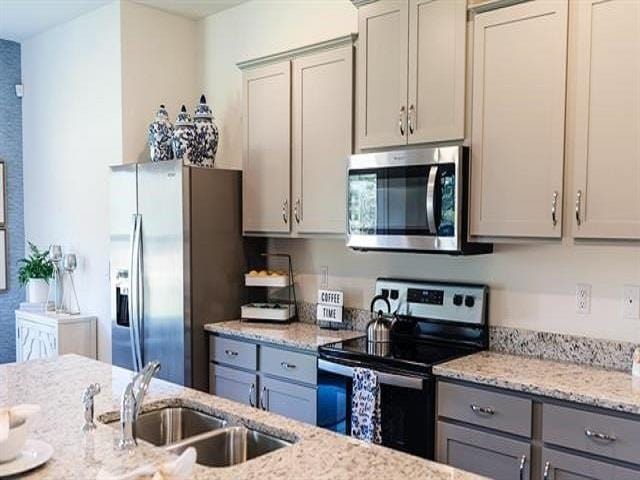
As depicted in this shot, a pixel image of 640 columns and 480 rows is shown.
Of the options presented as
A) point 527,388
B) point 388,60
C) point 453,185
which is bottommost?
point 527,388

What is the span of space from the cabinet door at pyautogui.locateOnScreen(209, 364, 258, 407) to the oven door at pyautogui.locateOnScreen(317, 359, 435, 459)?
647mm

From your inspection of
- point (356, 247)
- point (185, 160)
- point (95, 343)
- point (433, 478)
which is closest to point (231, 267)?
point (185, 160)

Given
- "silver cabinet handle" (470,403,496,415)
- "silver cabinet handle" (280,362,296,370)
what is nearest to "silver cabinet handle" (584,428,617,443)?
"silver cabinet handle" (470,403,496,415)

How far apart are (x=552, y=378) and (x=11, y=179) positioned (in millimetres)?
4726

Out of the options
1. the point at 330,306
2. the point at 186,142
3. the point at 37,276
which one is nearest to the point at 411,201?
the point at 330,306

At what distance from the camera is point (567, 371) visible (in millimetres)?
2502

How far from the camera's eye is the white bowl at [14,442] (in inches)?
57.4

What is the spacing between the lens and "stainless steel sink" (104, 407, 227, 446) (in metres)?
1.98

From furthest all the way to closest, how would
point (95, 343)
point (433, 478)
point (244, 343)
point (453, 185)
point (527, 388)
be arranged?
point (95, 343), point (244, 343), point (453, 185), point (527, 388), point (433, 478)

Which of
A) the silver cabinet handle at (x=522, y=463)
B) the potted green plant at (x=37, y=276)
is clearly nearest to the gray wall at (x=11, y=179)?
the potted green plant at (x=37, y=276)

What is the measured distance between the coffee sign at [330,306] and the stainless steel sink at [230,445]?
1676 mm

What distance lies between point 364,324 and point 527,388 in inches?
52.3

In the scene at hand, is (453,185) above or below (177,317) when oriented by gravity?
above

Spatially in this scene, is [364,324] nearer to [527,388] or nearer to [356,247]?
[356,247]
